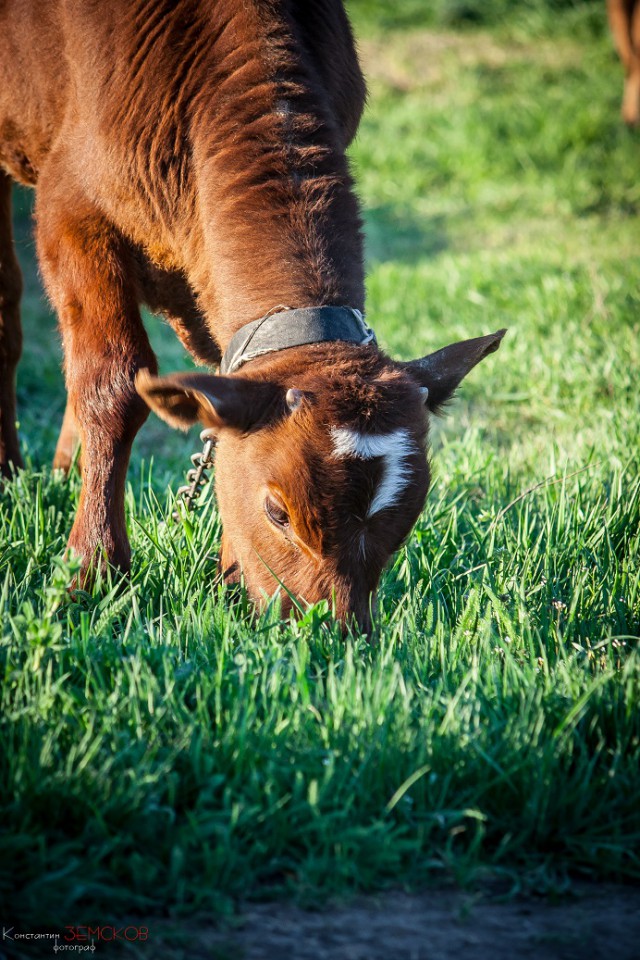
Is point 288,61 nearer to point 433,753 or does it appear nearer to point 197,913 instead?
point 433,753

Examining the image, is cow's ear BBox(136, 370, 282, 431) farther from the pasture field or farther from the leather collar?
the pasture field

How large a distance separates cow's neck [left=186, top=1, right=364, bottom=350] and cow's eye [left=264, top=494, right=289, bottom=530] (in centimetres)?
62

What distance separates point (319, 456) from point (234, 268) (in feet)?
2.71

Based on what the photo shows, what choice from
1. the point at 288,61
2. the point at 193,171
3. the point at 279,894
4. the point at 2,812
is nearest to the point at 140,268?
the point at 193,171

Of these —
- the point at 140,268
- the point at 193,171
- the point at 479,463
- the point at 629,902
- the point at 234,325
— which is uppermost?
the point at 193,171

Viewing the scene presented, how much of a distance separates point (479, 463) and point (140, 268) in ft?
5.88

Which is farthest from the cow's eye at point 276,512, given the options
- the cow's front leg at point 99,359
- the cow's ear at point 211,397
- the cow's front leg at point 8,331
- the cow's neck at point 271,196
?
the cow's front leg at point 8,331

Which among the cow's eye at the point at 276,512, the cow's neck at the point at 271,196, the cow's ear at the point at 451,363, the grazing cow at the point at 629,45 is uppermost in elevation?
the grazing cow at the point at 629,45

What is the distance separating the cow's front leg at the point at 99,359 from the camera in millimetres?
3318

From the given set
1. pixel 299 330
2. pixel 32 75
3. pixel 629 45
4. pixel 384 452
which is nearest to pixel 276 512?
pixel 384 452

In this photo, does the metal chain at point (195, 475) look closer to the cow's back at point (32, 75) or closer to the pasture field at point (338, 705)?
the pasture field at point (338, 705)

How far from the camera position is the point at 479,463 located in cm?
441

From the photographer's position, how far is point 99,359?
10.9ft

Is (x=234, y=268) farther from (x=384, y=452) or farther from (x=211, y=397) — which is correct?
(x=384, y=452)
